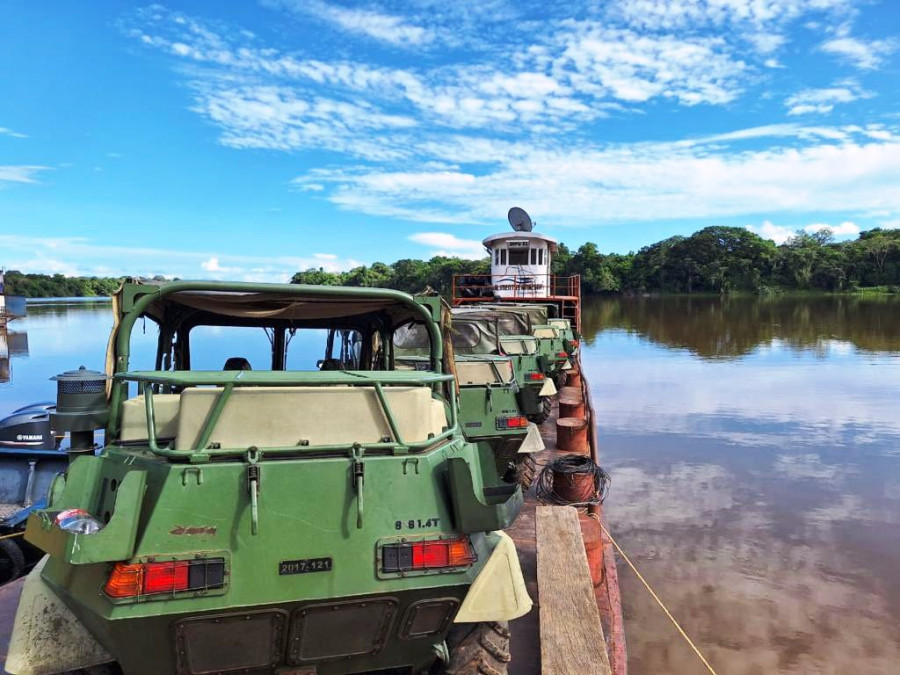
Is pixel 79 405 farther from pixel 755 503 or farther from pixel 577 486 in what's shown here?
pixel 755 503

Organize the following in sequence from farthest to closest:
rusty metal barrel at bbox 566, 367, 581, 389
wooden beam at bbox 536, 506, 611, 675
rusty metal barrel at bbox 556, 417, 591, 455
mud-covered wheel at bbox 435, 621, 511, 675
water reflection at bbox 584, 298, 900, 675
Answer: rusty metal barrel at bbox 566, 367, 581, 389, rusty metal barrel at bbox 556, 417, 591, 455, water reflection at bbox 584, 298, 900, 675, wooden beam at bbox 536, 506, 611, 675, mud-covered wheel at bbox 435, 621, 511, 675

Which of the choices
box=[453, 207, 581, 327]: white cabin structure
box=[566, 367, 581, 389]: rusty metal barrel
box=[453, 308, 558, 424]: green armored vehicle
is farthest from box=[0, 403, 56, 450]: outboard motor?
box=[453, 207, 581, 327]: white cabin structure

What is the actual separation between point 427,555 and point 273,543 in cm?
71

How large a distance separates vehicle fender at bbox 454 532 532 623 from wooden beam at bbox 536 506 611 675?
2.25 ft

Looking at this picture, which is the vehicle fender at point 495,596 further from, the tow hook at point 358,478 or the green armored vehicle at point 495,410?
the green armored vehicle at point 495,410

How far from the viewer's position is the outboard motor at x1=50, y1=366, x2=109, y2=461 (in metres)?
3.54

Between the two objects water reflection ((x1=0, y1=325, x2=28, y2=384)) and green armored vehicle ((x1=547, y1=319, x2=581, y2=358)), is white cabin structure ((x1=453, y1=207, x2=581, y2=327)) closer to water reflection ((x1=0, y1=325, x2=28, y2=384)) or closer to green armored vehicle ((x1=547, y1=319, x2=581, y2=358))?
green armored vehicle ((x1=547, y1=319, x2=581, y2=358))

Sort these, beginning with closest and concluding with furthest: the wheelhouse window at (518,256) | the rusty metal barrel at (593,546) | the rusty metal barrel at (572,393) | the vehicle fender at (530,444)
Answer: the rusty metal barrel at (593,546) < the vehicle fender at (530,444) < the rusty metal barrel at (572,393) < the wheelhouse window at (518,256)

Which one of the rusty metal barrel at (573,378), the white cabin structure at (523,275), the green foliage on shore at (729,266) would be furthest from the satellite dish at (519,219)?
the green foliage on shore at (729,266)

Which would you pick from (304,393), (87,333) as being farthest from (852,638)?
(87,333)

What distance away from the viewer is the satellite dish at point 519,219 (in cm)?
3173

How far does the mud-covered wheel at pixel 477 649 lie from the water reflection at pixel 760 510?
3.58 meters

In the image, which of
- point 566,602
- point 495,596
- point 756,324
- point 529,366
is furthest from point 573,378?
point 756,324

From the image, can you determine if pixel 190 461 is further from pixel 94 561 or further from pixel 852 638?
pixel 852 638
